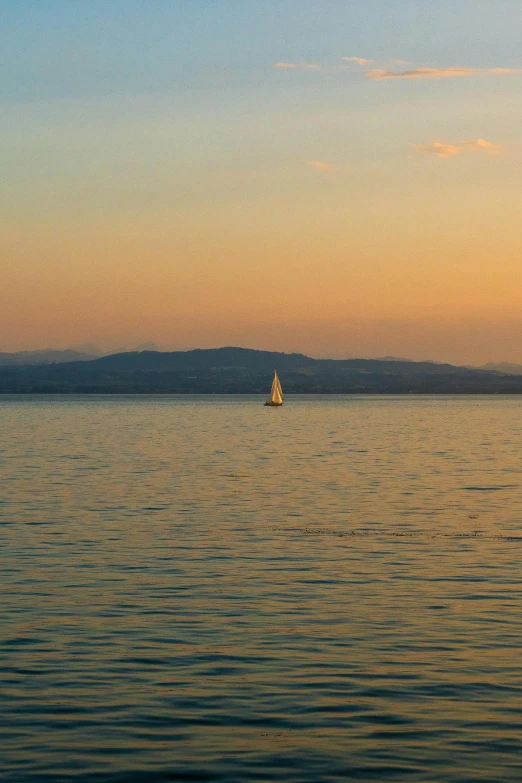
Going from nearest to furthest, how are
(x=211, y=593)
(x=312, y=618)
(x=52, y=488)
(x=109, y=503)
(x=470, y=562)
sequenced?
(x=312, y=618) < (x=211, y=593) < (x=470, y=562) < (x=109, y=503) < (x=52, y=488)

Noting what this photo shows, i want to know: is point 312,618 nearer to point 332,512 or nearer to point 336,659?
point 336,659

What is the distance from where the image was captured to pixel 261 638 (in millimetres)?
24484

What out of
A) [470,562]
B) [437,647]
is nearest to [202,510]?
[470,562]

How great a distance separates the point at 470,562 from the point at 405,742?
701 inches

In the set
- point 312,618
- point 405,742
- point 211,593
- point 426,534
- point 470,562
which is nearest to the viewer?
point 405,742

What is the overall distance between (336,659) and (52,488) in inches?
1613

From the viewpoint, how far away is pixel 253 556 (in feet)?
120

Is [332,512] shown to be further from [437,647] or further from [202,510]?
[437,647]

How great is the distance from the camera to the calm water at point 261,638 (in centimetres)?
1723

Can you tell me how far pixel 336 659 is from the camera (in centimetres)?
2267

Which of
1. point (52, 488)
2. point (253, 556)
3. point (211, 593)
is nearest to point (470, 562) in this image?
point (253, 556)

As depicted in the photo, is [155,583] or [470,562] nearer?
[155,583]

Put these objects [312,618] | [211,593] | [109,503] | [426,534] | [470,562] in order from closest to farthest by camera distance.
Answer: [312,618] → [211,593] → [470,562] → [426,534] → [109,503]

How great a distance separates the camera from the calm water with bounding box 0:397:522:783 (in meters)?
17.2
